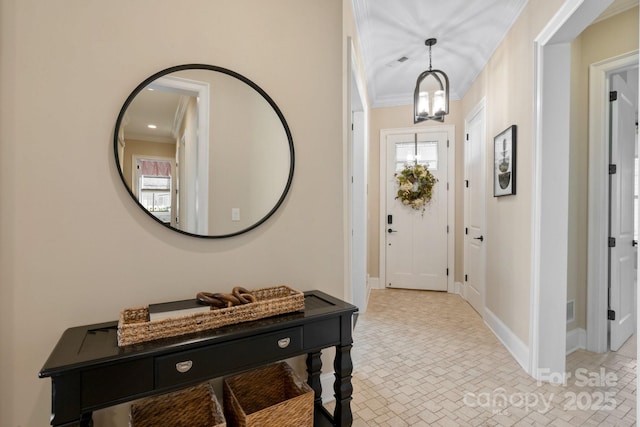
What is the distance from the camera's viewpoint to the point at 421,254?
4566mm

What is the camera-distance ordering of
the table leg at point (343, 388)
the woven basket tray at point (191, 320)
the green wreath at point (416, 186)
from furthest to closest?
the green wreath at point (416, 186) < the table leg at point (343, 388) < the woven basket tray at point (191, 320)

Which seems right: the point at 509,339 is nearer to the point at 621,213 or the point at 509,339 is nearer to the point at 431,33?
the point at 621,213

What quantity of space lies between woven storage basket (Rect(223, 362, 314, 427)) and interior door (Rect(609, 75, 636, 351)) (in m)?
2.83

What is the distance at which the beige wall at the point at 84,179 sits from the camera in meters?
1.19

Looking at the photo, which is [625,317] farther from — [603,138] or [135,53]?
[135,53]

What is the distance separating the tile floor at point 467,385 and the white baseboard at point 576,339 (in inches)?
2.6

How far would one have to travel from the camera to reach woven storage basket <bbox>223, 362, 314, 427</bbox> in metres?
1.35

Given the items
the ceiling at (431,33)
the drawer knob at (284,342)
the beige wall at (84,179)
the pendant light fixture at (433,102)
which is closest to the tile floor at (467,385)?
the drawer knob at (284,342)

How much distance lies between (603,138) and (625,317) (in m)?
1.64

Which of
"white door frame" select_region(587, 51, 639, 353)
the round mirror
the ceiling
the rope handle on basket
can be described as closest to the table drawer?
the rope handle on basket

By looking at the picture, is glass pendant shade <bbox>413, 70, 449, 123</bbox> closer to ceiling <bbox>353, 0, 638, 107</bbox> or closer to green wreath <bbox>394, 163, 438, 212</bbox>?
ceiling <bbox>353, 0, 638, 107</bbox>

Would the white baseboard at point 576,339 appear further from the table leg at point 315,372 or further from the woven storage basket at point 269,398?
the woven storage basket at point 269,398

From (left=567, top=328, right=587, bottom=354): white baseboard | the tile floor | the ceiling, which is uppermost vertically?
the ceiling

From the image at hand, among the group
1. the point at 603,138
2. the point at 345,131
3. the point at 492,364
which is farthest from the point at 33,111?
the point at 603,138
